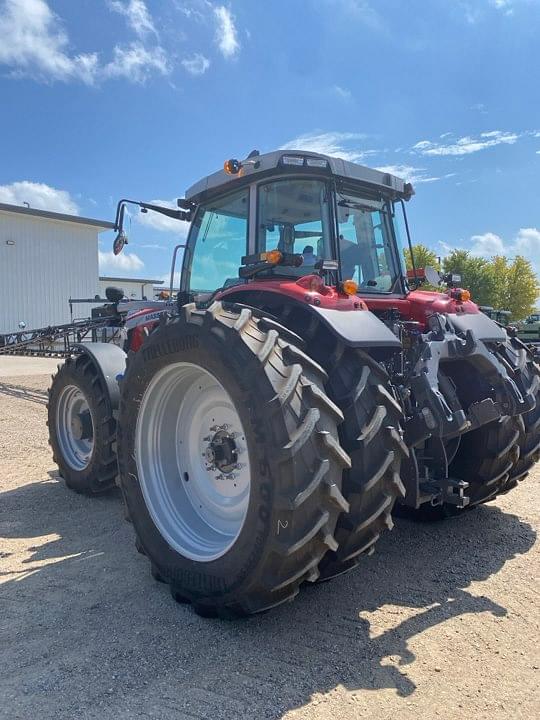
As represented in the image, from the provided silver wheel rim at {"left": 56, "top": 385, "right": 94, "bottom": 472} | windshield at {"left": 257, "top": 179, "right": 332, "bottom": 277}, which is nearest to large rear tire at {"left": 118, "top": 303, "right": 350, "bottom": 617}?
windshield at {"left": 257, "top": 179, "right": 332, "bottom": 277}

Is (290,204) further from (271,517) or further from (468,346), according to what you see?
(271,517)

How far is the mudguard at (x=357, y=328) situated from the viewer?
289cm

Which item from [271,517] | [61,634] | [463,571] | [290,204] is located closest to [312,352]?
[271,517]

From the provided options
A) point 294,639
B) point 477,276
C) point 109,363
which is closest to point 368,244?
point 109,363

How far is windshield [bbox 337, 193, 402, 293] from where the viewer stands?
409 cm

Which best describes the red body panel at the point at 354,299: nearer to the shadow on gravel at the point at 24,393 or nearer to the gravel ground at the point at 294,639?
the gravel ground at the point at 294,639

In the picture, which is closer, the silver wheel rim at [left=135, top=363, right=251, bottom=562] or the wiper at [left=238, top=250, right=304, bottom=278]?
the silver wheel rim at [left=135, top=363, right=251, bottom=562]

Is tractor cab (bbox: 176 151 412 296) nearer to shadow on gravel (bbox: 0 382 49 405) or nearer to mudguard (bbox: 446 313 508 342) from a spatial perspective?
mudguard (bbox: 446 313 508 342)

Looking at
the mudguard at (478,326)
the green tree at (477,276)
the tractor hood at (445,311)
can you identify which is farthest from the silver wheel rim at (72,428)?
the green tree at (477,276)

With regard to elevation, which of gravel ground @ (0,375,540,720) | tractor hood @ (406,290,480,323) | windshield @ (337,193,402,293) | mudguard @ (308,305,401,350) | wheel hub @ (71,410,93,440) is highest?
windshield @ (337,193,402,293)

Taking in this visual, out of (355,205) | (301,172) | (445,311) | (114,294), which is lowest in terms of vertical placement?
(445,311)

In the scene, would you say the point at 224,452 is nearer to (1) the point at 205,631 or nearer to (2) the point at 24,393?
(1) the point at 205,631

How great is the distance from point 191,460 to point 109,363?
79.8 inches

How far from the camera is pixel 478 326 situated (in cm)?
388
